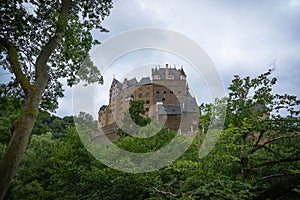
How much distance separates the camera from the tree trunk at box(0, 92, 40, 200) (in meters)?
3.21

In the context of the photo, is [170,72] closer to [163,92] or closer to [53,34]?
[163,92]

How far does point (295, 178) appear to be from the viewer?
4.85m

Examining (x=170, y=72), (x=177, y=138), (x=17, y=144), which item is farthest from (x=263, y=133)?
(x=17, y=144)

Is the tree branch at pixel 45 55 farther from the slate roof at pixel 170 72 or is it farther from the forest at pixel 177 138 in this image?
the slate roof at pixel 170 72

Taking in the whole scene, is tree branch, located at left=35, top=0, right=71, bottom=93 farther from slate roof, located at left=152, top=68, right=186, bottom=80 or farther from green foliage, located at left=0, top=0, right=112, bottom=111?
slate roof, located at left=152, top=68, right=186, bottom=80

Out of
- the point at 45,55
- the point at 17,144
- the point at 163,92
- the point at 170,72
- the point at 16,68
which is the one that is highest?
the point at 170,72

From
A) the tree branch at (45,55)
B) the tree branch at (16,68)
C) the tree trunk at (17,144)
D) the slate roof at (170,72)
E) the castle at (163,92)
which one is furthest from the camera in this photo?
the slate roof at (170,72)

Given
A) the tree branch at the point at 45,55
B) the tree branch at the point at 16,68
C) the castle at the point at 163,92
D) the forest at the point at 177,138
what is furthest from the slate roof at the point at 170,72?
the tree branch at the point at 16,68

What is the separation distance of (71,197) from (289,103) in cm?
602

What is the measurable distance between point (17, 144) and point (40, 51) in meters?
2.14

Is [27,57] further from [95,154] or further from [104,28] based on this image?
[95,154]

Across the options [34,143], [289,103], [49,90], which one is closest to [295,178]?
[289,103]

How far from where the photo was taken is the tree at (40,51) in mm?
3514

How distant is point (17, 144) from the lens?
340 cm
